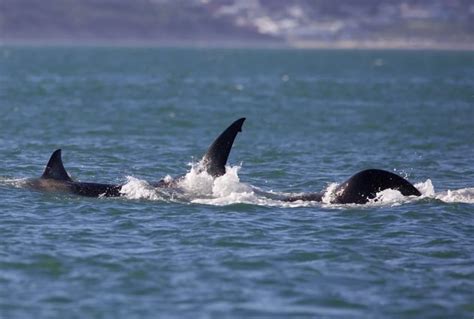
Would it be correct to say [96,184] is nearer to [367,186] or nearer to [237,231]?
[237,231]

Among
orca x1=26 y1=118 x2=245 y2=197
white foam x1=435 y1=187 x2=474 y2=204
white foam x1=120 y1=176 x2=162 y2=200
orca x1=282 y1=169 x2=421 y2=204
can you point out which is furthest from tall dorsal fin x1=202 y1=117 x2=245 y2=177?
white foam x1=435 y1=187 x2=474 y2=204

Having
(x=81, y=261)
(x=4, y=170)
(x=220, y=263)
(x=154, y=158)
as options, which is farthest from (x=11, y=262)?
(x=154, y=158)

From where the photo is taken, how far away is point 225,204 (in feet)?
70.7

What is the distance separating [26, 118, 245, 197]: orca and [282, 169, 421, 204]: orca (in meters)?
2.10

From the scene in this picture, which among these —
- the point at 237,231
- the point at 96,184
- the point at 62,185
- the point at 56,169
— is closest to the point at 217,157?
the point at 96,184

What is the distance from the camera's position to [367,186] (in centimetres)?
2117

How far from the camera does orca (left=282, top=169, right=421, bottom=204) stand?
21.0 m

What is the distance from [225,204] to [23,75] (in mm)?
60779

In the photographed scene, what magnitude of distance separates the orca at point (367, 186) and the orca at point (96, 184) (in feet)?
6.90

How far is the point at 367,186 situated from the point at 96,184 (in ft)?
17.9

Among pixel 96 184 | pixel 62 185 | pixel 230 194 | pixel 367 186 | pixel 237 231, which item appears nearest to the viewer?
pixel 237 231

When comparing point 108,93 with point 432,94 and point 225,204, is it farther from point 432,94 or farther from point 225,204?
point 225,204

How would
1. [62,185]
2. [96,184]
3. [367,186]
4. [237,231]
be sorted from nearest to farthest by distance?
[237,231] → [367,186] → [62,185] → [96,184]

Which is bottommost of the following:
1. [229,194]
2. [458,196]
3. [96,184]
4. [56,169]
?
[458,196]
